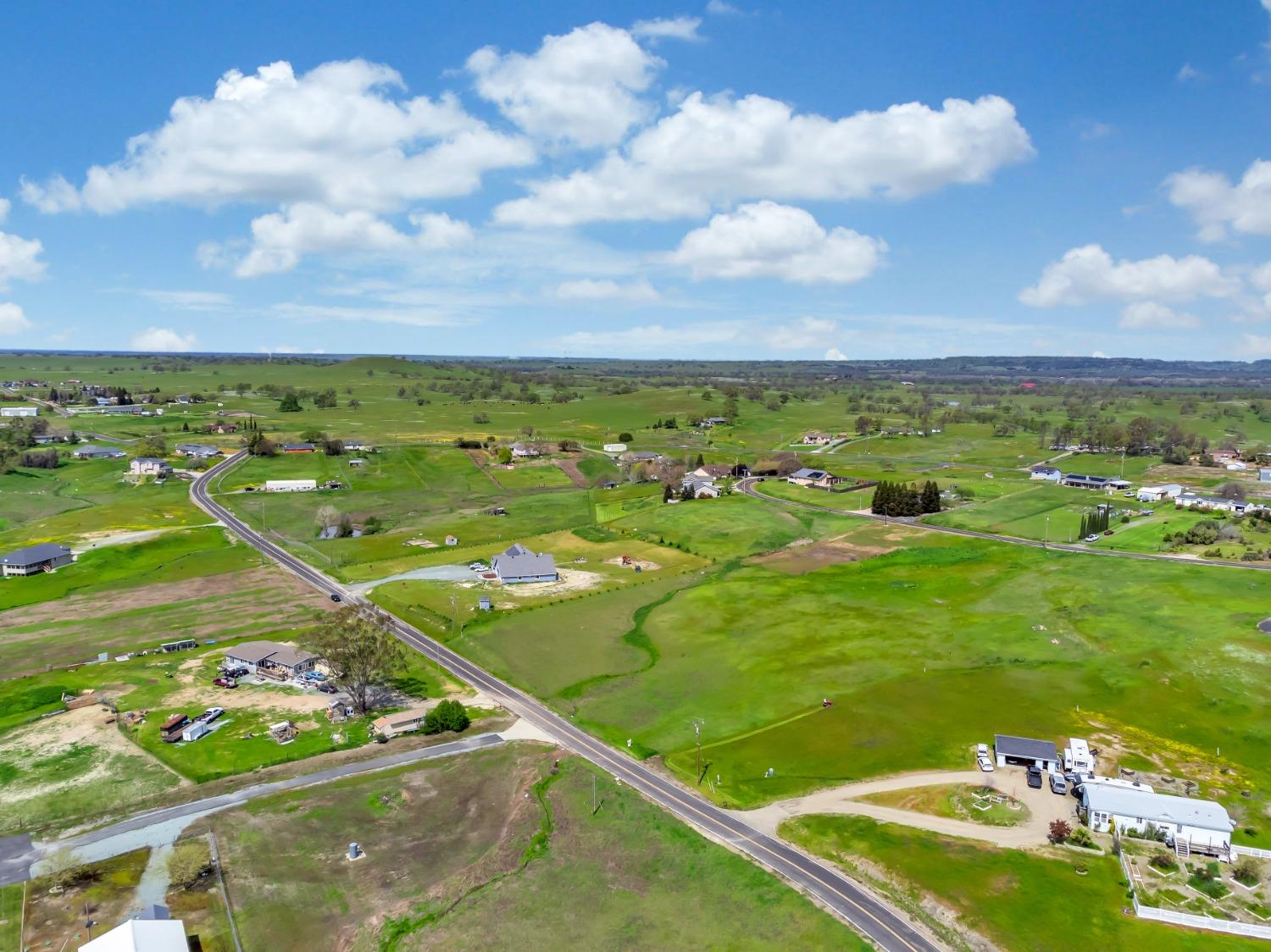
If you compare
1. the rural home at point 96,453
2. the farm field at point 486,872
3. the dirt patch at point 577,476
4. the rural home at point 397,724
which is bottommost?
the farm field at point 486,872

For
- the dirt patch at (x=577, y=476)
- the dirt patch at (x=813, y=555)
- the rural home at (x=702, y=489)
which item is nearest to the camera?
the dirt patch at (x=813, y=555)

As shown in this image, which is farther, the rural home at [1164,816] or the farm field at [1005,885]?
the rural home at [1164,816]

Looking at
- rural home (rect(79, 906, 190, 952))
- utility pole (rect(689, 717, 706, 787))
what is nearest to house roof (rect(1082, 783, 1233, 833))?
utility pole (rect(689, 717, 706, 787))

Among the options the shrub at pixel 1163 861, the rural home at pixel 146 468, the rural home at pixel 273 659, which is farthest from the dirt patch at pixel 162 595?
the shrub at pixel 1163 861

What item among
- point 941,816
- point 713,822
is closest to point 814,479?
point 941,816

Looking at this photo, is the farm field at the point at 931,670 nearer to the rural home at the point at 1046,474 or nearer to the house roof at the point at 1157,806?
the house roof at the point at 1157,806

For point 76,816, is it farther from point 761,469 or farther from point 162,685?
point 761,469

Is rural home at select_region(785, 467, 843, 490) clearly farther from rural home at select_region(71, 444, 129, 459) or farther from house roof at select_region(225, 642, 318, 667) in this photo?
rural home at select_region(71, 444, 129, 459)
